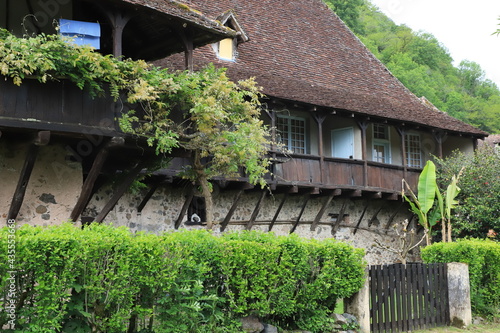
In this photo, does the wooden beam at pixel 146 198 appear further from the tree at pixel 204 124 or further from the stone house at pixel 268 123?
the tree at pixel 204 124

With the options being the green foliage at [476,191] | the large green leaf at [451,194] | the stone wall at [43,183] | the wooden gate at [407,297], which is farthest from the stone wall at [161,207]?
the wooden gate at [407,297]

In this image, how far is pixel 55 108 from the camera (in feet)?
30.4

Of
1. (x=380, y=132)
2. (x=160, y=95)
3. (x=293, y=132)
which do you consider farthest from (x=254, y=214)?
(x=160, y=95)

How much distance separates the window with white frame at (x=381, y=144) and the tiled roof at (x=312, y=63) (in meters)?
1.00

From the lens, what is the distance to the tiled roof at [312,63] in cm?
1666

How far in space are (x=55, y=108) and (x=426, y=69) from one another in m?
38.2

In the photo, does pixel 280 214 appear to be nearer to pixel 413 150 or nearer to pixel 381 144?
pixel 381 144

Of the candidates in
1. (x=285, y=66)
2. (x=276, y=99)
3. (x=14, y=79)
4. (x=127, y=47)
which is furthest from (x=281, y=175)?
(x=14, y=79)

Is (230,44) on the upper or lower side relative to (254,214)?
upper

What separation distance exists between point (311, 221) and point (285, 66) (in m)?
4.74

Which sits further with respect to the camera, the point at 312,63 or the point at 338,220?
the point at 312,63

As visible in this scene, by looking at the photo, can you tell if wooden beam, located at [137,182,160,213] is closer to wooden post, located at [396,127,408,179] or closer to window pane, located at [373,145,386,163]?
wooden post, located at [396,127,408,179]

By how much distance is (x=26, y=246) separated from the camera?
626 cm

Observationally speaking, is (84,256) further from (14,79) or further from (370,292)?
(370,292)
